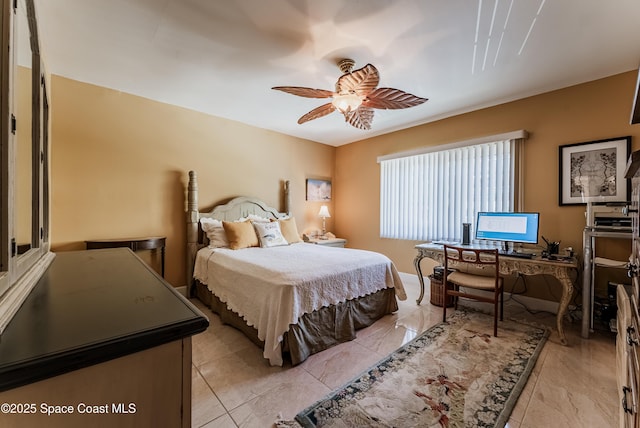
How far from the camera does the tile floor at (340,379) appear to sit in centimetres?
151

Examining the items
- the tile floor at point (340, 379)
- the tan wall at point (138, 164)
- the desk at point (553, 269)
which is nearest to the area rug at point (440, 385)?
the tile floor at point (340, 379)

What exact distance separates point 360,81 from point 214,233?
2.53 metres

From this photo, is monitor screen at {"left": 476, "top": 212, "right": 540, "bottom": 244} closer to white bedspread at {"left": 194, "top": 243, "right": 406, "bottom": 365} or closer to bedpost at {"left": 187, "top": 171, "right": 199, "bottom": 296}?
white bedspread at {"left": 194, "top": 243, "right": 406, "bottom": 365}

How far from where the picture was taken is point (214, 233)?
3406 mm

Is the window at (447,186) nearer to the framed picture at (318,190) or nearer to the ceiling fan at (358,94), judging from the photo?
the framed picture at (318,190)

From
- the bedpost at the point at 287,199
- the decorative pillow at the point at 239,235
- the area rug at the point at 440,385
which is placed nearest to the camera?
the area rug at the point at 440,385

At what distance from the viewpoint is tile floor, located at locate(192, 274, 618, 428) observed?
1.51m

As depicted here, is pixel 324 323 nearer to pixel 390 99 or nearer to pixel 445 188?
pixel 390 99

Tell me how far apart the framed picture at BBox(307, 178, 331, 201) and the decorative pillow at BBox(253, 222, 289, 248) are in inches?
55.2

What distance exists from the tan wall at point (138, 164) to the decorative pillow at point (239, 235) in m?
0.65

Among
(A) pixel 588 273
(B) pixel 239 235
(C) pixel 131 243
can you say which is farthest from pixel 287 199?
(A) pixel 588 273

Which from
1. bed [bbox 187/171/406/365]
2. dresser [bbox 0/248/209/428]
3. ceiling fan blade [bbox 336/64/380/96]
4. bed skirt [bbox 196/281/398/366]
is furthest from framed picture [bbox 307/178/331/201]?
dresser [bbox 0/248/209/428]


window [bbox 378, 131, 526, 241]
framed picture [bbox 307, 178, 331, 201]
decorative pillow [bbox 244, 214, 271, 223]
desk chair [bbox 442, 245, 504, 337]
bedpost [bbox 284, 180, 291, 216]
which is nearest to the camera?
desk chair [bbox 442, 245, 504, 337]

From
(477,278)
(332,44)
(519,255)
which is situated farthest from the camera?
(477,278)
